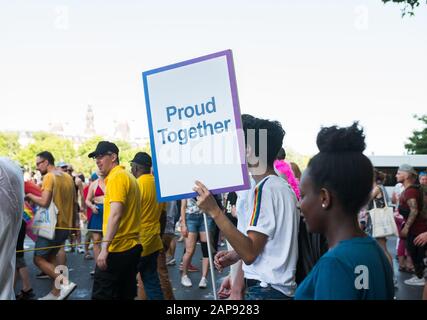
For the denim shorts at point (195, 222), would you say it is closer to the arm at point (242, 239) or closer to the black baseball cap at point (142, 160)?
the black baseball cap at point (142, 160)

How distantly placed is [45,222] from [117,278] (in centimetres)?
195

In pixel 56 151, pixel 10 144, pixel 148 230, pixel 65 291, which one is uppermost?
pixel 10 144

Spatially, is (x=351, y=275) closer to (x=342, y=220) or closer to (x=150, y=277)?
(x=342, y=220)

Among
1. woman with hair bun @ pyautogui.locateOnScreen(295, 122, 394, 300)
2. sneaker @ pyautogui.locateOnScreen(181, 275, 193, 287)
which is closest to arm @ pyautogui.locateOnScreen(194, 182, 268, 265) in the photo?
woman with hair bun @ pyautogui.locateOnScreen(295, 122, 394, 300)

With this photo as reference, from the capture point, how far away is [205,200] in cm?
218

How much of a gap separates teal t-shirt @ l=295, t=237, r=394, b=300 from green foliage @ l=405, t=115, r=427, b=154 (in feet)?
120

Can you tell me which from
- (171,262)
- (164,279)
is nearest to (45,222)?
(164,279)

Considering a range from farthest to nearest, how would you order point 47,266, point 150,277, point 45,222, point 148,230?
point 47,266 < point 45,222 < point 148,230 < point 150,277

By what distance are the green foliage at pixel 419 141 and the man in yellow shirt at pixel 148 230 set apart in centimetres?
3375

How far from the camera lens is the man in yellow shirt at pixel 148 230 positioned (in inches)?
177

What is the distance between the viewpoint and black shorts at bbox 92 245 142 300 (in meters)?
3.79

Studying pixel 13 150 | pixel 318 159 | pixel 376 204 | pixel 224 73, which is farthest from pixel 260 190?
pixel 13 150
